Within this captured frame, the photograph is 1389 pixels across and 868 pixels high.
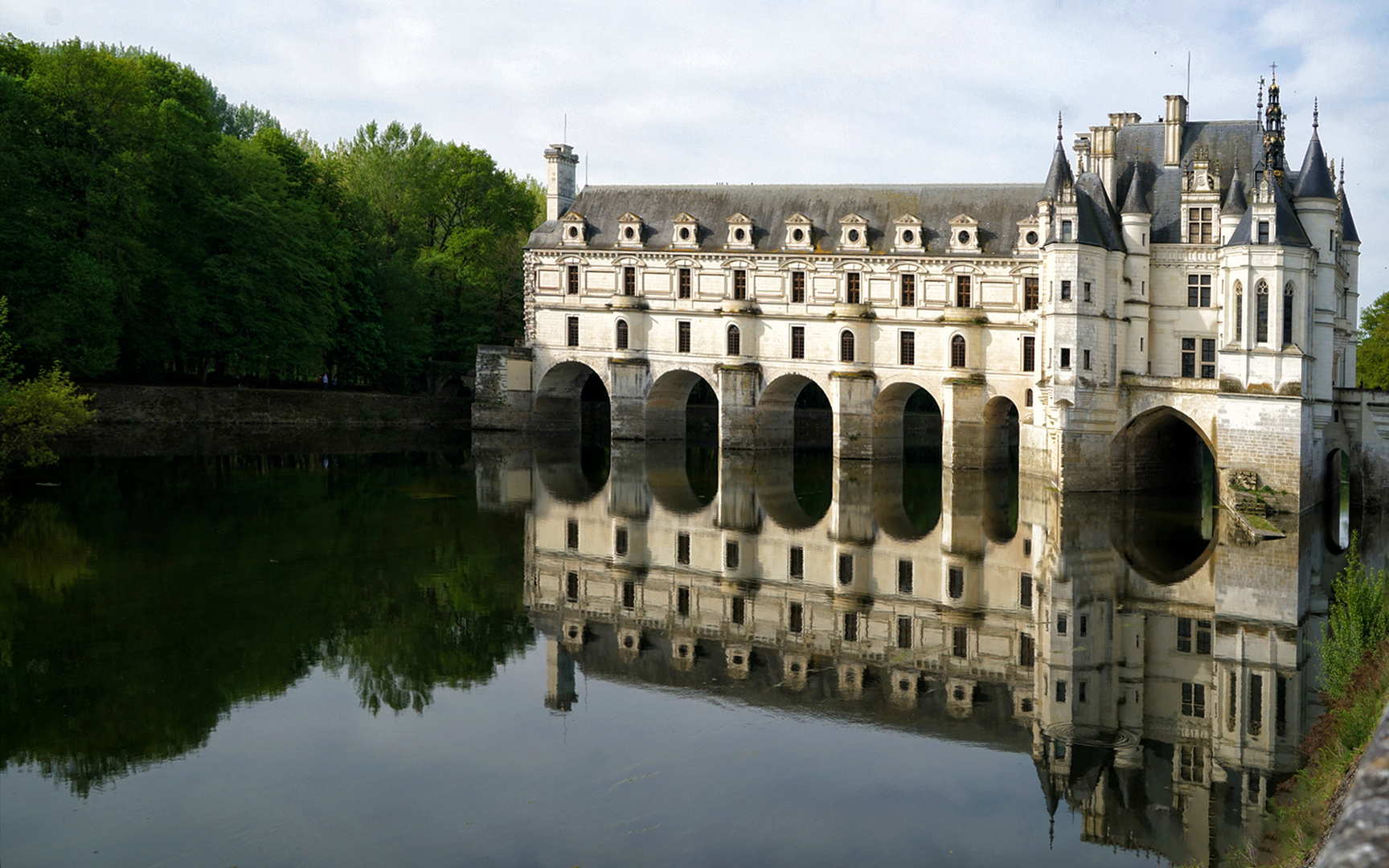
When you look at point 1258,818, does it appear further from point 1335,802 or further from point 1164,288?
point 1164,288

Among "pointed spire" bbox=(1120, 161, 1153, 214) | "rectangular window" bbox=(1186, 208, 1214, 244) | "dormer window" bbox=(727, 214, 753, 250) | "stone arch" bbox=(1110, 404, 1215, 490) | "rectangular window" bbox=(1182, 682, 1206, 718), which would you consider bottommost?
"rectangular window" bbox=(1182, 682, 1206, 718)

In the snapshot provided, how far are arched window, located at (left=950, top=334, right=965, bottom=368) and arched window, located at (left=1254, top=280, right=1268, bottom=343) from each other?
12601 millimetres

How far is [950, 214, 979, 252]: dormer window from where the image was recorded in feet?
131

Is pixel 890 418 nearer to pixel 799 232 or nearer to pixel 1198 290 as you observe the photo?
pixel 799 232

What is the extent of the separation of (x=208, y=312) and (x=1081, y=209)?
101 ft

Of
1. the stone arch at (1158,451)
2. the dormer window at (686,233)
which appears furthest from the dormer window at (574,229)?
the stone arch at (1158,451)

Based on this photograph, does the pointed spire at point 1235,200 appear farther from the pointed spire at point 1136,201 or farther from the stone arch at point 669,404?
the stone arch at point 669,404

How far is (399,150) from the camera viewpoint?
55.5 meters

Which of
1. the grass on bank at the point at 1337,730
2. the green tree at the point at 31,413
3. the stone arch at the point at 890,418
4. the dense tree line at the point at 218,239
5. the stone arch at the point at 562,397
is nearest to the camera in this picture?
the grass on bank at the point at 1337,730

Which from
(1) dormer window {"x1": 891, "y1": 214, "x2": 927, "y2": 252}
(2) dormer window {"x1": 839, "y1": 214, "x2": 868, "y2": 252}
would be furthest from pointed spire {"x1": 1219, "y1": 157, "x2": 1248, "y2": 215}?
(2) dormer window {"x1": 839, "y1": 214, "x2": 868, "y2": 252}

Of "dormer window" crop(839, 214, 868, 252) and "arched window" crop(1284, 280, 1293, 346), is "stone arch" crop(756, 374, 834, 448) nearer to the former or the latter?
"dormer window" crop(839, 214, 868, 252)

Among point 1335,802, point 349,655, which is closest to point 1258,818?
point 1335,802

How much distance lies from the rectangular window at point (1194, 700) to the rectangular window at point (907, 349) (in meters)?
26.2

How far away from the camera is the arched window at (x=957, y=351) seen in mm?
39656
